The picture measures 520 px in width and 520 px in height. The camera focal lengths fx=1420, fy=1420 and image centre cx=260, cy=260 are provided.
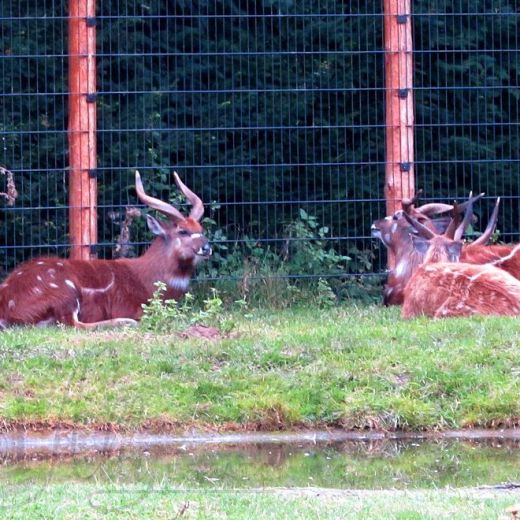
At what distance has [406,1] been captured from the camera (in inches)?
503

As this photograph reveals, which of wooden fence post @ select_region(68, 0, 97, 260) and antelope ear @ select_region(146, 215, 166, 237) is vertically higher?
wooden fence post @ select_region(68, 0, 97, 260)

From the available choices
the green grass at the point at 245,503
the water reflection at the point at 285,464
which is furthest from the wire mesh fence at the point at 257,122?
the green grass at the point at 245,503

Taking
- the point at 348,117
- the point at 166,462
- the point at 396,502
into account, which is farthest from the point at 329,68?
the point at 396,502

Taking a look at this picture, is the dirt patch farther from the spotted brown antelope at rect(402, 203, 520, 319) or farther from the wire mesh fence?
the wire mesh fence

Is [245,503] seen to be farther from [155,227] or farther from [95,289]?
[155,227]

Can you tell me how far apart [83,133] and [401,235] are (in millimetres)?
2999

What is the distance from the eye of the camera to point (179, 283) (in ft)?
41.5

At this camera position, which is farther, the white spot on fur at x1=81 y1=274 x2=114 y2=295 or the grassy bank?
the white spot on fur at x1=81 y1=274 x2=114 y2=295

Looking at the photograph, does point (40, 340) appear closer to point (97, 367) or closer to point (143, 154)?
point (97, 367)

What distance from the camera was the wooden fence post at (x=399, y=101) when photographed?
Result: 12.8 meters

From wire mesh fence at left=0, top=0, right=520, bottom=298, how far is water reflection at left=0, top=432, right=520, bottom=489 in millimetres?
4933

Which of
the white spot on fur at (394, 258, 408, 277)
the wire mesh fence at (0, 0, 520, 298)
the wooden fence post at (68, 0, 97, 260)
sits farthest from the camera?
the wire mesh fence at (0, 0, 520, 298)

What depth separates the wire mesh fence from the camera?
1336 centimetres

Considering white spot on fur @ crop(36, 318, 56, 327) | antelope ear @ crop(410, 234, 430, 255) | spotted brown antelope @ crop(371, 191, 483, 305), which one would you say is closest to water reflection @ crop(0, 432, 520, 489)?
white spot on fur @ crop(36, 318, 56, 327)
